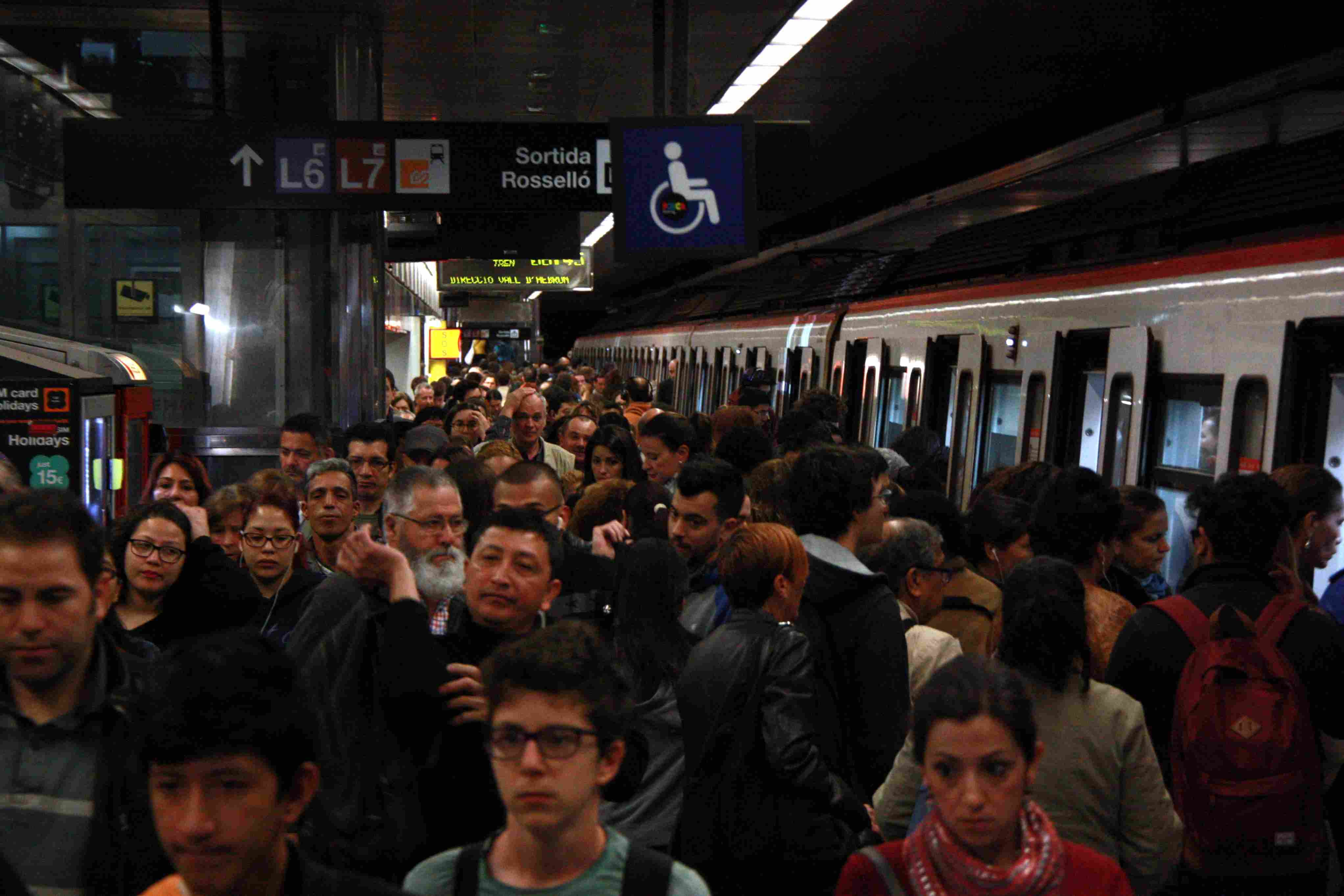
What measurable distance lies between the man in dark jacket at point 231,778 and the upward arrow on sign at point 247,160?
6197 mm

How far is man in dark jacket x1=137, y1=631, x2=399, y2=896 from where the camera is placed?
1896 millimetres

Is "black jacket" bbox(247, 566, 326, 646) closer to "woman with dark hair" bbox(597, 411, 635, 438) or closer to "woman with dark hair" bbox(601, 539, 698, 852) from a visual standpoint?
"woman with dark hair" bbox(601, 539, 698, 852)

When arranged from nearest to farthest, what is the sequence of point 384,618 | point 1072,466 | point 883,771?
point 384,618
point 883,771
point 1072,466

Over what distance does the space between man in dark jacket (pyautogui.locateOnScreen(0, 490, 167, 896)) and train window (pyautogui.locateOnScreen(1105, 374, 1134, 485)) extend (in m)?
5.65

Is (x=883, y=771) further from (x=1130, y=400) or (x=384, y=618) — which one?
(x=1130, y=400)

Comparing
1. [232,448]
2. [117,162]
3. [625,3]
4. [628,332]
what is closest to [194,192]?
[117,162]

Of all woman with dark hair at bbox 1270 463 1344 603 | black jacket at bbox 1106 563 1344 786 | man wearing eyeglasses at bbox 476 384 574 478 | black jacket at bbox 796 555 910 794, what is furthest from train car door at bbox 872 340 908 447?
black jacket at bbox 796 555 910 794

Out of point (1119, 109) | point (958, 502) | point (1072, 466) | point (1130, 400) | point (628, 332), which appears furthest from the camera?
point (628, 332)

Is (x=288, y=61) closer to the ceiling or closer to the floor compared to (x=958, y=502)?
closer to the ceiling

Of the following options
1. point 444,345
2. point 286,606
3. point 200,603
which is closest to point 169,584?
point 200,603

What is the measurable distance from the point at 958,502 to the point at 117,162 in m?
5.69

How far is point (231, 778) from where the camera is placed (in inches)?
76.2

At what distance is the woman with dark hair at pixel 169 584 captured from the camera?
4.22m

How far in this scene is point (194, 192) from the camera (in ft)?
25.5
